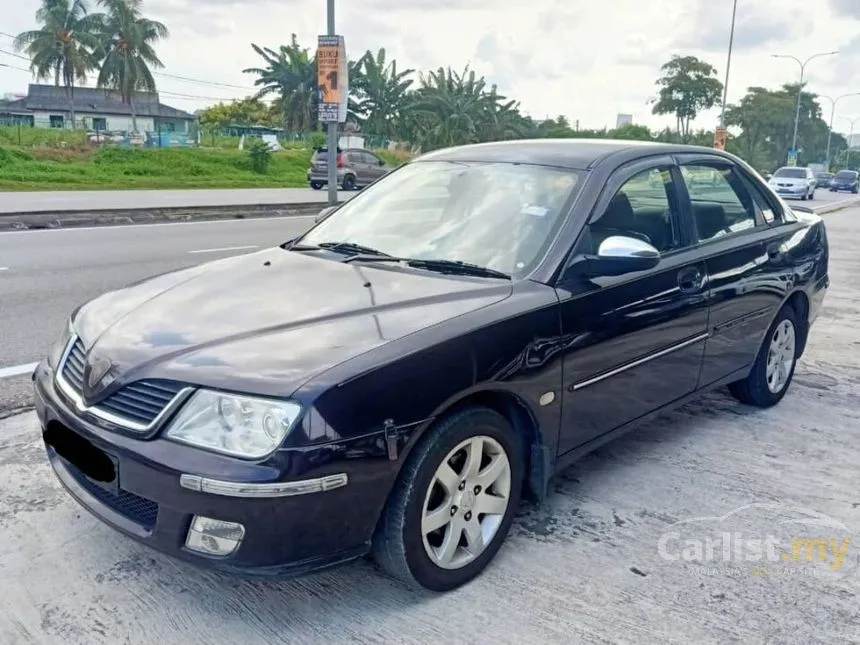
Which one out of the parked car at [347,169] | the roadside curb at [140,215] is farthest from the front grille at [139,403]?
the parked car at [347,169]

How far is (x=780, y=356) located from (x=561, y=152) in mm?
2159

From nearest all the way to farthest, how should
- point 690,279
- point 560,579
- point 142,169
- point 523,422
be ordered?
point 560,579 → point 523,422 → point 690,279 → point 142,169

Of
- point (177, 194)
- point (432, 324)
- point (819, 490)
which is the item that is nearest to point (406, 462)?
point (432, 324)

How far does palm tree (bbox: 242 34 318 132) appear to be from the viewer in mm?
46062

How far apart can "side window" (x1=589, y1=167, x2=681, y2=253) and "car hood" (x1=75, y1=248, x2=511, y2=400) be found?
75cm

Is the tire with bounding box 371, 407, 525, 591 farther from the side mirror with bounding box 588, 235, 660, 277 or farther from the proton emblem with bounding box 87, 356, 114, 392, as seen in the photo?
the proton emblem with bounding box 87, 356, 114, 392

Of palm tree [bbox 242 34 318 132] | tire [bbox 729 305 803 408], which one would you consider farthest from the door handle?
palm tree [bbox 242 34 318 132]

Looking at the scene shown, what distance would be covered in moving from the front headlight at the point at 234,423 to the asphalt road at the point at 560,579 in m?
0.69

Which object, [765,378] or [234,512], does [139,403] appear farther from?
[765,378]

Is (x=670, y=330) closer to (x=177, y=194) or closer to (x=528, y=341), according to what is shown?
(x=528, y=341)

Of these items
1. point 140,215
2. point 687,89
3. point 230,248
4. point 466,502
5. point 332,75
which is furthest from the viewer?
point 687,89

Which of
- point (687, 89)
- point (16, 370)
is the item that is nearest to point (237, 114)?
point (687, 89)

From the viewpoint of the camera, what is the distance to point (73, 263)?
9.59 meters

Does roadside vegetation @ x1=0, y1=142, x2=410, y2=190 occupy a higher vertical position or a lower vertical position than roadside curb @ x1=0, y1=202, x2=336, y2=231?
higher
